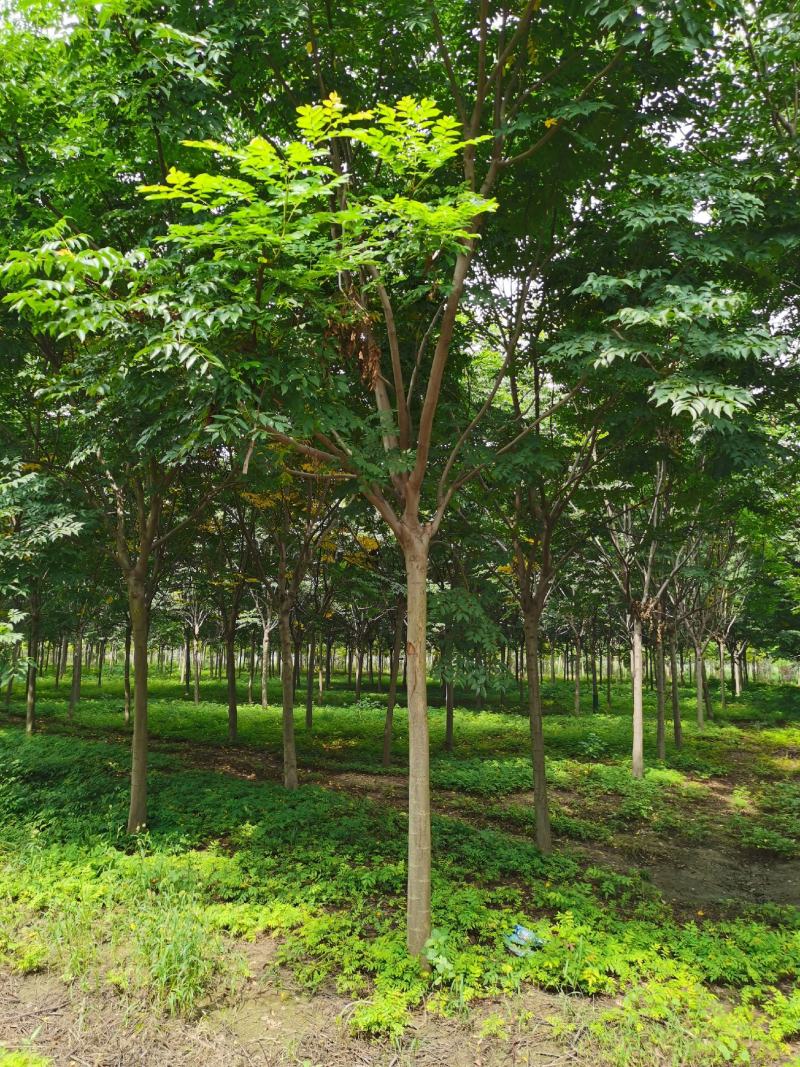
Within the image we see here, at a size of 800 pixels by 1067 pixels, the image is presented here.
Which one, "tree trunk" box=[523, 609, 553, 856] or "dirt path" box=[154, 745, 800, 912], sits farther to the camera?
"tree trunk" box=[523, 609, 553, 856]

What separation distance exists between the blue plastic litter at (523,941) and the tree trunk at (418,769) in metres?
0.81

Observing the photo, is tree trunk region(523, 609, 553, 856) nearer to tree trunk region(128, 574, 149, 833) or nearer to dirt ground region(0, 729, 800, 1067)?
dirt ground region(0, 729, 800, 1067)

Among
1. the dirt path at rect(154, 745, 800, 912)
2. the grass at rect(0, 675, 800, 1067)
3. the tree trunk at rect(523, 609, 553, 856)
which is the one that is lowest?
the dirt path at rect(154, 745, 800, 912)

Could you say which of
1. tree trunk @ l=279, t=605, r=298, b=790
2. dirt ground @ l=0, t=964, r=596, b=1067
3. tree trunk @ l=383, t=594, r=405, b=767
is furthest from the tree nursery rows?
tree trunk @ l=383, t=594, r=405, b=767

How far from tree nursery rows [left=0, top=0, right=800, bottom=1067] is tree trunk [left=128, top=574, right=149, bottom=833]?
0.06 metres

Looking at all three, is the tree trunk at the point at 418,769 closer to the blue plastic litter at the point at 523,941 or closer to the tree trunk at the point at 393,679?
the blue plastic litter at the point at 523,941

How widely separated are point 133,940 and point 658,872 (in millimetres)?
6914

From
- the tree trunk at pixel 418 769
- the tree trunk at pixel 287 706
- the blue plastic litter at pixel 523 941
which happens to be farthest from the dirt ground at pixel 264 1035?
the tree trunk at pixel 287 706

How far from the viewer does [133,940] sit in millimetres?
5656

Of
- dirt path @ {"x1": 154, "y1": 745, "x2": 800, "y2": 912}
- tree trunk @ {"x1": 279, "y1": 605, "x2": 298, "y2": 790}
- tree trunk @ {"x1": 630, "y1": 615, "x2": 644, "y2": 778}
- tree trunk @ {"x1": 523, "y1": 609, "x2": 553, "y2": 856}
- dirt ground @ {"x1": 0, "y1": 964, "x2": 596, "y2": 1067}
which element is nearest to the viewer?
dirt ground @ {"x1": 0, "y1": 964, "x2": 596, "y2": 1067}

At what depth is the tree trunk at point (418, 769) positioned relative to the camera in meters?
5.77

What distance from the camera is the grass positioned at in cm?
507

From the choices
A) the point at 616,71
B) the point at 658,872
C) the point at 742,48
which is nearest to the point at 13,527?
the point at 616,71

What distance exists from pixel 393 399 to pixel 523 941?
6.04 metres
